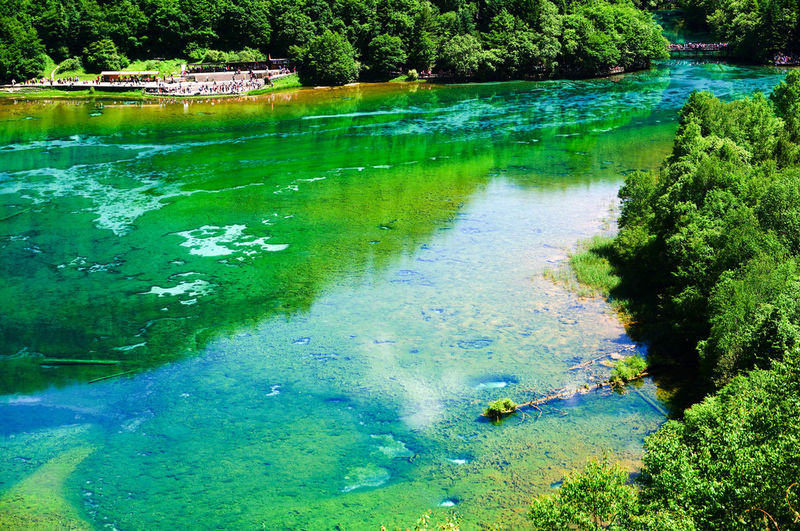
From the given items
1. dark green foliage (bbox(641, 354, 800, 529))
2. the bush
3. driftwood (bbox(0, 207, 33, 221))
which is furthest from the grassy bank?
the bush

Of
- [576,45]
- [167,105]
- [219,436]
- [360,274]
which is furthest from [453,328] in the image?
[576,45]

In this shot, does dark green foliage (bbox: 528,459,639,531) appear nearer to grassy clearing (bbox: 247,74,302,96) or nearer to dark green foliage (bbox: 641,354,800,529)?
dark green foliage (bbox: 641,354,800,529)

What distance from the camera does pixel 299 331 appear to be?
35.6 metres

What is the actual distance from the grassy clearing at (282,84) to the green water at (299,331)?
44912 millimetres

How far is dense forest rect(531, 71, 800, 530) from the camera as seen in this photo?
16.9 metres

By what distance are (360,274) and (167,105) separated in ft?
233

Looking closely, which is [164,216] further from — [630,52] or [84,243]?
[630,52]

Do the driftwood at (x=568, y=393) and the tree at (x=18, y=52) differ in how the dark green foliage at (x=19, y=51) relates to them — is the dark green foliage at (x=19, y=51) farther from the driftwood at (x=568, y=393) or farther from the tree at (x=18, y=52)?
the driftwood at (x=568, y=393)

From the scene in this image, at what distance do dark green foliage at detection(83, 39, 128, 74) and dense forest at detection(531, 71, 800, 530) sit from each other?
100690 mm

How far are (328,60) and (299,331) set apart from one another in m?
92.2

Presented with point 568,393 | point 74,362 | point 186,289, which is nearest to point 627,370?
point 568,393

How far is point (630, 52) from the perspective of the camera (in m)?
119

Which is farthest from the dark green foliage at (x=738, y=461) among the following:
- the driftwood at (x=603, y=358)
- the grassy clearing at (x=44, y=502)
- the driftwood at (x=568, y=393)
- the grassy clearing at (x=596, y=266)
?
the grassy clearing at (x=44, y=502)

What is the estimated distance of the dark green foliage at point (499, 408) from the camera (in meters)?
28.0
